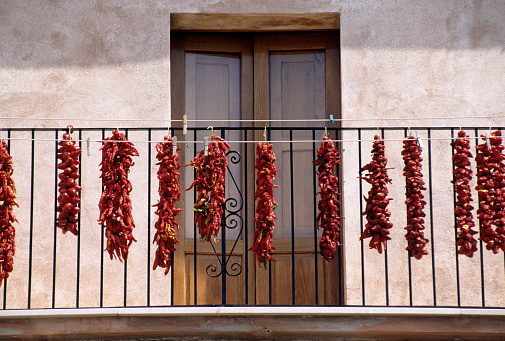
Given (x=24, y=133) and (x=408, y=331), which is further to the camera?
(x=24, y=133)

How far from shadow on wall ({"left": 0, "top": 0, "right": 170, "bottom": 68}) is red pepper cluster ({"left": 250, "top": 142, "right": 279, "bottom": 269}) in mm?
1762

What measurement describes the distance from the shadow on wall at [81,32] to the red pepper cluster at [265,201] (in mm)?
1762

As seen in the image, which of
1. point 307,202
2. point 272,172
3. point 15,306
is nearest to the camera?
point 272,172

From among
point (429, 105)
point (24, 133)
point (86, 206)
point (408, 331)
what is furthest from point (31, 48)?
point (408, 331)

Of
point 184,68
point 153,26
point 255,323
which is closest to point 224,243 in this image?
point 255,323

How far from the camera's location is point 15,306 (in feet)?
20.2

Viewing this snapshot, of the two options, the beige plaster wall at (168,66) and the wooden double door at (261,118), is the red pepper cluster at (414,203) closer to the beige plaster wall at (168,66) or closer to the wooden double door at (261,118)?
the beige plaster wall at (168,66)

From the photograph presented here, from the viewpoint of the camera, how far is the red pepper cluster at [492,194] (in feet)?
17.0

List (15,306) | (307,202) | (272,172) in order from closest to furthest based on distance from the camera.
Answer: (272,172) → (15,306) → (307,202)

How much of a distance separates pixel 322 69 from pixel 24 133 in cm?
305

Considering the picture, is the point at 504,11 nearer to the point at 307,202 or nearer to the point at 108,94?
the point at 307,202

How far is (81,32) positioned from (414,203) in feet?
11.9

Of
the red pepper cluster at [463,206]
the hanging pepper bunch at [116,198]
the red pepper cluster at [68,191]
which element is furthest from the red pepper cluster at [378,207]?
the red pepper cluster at [68,191]

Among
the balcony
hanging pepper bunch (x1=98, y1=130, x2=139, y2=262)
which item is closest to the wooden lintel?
the balcony
